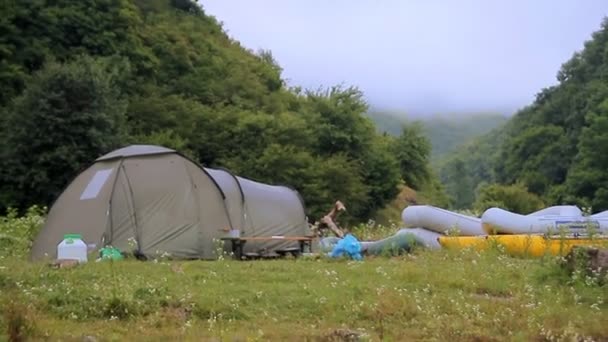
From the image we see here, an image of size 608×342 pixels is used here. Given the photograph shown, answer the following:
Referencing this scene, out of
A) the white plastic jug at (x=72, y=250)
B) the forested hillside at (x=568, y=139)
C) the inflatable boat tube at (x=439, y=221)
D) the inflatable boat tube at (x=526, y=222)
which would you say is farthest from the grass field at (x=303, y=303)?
the forested hillside at (x=568, y=139)

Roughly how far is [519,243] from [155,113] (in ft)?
115

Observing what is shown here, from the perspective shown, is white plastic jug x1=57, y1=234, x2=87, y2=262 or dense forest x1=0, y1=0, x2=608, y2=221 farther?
dense forest x1=0, y1=0, x2=608, y2=221

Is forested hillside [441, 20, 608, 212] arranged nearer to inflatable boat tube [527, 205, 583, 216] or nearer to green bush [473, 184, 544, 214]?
green bush [473, 184, 544, 214]

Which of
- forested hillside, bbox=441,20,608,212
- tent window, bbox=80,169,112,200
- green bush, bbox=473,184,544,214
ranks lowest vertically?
green bush, bbox=473,184,544,214

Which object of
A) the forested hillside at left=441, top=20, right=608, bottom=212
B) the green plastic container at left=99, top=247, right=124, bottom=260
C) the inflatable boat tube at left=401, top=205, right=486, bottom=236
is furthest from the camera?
the forested hillside at left=441, top=20, right=608, bottom=212

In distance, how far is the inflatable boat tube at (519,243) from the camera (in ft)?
38.1

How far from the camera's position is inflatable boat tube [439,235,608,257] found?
1162 cm

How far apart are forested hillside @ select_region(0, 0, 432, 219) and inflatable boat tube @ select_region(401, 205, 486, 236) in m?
21.4

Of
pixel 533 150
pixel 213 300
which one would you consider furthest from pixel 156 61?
pixel 213 300

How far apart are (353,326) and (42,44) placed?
132 feet

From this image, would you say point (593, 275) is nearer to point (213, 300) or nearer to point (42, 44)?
point (213, 300)

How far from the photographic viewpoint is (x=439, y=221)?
47.5ft

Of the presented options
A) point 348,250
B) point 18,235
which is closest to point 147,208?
point 18,235

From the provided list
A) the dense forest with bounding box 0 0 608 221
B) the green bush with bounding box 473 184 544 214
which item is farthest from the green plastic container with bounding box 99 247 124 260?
the green bush with bounding box 473 184 544 214
